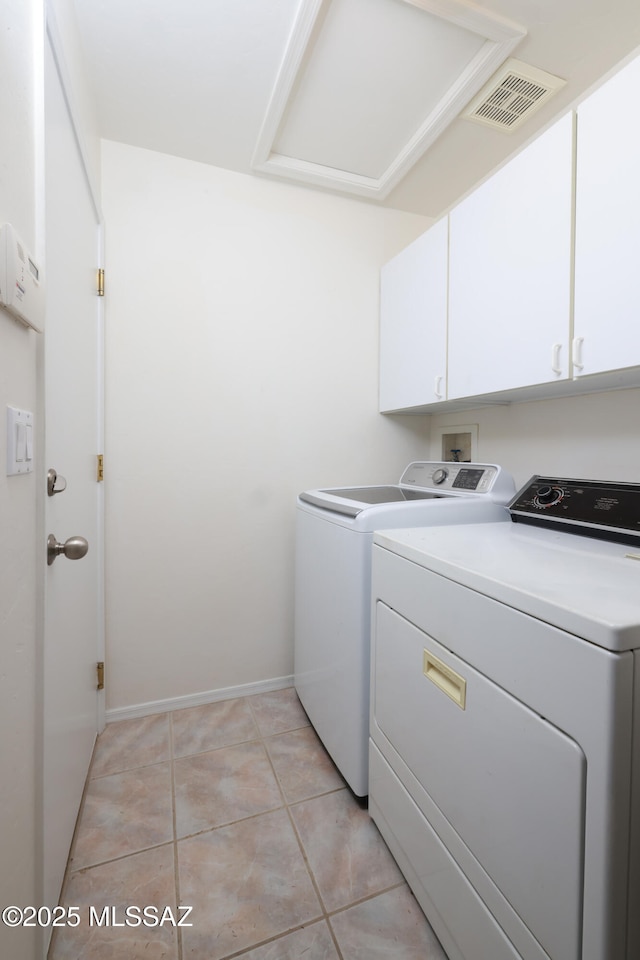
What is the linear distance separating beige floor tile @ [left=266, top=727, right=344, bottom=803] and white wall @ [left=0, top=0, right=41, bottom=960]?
0.80m

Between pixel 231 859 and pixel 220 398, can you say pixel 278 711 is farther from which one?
pixel 220 398

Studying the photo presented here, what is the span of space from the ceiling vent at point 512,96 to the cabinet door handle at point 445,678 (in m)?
1.90

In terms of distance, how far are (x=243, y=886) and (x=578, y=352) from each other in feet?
5.69

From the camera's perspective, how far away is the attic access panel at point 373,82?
121 centimetres

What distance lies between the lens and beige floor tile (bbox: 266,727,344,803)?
1.43m

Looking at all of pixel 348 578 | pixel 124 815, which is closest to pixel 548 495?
pixel 348 578

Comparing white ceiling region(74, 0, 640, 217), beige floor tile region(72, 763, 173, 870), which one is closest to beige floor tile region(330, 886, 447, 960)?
beige floor tile region(72, 763, 173, 870)

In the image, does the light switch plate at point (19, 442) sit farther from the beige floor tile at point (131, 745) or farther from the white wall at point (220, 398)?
the beige floor tile at point (131, 745)

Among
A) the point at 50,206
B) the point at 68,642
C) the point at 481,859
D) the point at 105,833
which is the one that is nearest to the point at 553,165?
the point at 50,206

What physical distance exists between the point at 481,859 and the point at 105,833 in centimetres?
114

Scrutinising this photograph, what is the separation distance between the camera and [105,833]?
1254 mm

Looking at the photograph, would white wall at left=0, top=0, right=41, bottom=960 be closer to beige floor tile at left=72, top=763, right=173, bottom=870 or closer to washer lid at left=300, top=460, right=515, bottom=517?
beige floor tile at left=72, top=763, right=173, bottom=870

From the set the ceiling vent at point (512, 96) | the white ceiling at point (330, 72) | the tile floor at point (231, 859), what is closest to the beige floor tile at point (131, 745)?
the tile floor at point (231, 859)

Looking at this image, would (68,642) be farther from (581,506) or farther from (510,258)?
(510,258)
